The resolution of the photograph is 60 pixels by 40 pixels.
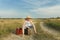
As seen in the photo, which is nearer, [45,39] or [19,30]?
[45,39]

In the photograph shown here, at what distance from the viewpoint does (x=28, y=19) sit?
488 inches

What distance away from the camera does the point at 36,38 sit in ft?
44.1

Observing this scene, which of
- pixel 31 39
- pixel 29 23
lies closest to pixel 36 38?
pixel 31 39

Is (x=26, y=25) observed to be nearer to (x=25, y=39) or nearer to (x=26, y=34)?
(x=25, y=39)

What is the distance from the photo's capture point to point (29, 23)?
1241 cm

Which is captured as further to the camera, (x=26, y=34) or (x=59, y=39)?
(x=26, y=34)

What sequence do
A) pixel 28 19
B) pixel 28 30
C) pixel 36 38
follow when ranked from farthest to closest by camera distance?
pixel 28 30 → pixel 36 38 → pixel 28 19

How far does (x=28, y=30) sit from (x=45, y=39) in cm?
216

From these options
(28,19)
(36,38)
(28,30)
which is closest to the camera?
(28,19)

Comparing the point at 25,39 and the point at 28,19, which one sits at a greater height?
the point at 28,19

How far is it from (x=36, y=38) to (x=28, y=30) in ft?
4.65

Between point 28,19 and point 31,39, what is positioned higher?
point 28,19

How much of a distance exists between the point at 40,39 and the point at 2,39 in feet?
7.08

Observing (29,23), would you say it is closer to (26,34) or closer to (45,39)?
(45,39)
